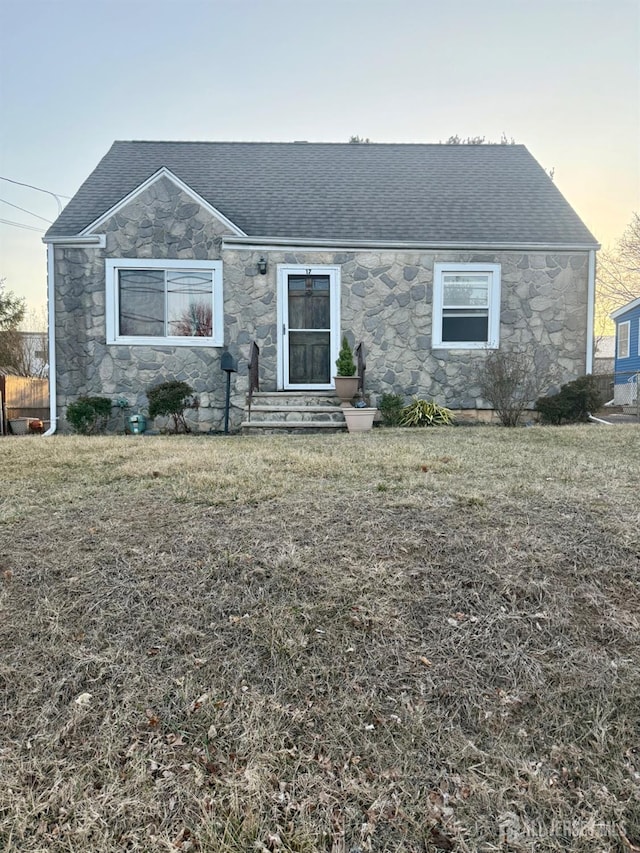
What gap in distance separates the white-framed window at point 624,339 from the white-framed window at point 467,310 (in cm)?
1332

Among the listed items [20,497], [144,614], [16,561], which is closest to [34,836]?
[144,614]

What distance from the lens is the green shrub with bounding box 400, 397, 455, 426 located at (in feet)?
29.1

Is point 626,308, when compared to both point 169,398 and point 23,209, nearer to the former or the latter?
point 169,398

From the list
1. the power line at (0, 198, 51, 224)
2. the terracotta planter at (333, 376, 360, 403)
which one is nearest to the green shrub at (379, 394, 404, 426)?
the terracotta planter at (333, 376, 360, 403)

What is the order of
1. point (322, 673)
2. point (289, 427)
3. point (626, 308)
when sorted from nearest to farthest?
point (322, 673) → point (289, 427) → point (626, 308)

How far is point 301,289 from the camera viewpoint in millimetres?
9336

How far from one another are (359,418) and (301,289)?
9.64 ft

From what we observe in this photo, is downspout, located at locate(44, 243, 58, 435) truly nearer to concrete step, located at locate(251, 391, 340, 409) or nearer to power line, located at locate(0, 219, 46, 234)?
concrete step, located at locate(251, 391, 340, 409)

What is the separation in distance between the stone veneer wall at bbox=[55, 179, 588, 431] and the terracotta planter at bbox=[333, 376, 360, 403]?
84 cm

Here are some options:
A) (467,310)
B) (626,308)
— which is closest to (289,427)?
(467,310)

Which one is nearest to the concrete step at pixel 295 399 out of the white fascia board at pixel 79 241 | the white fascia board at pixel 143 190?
the white fascia board at pixel 143 190

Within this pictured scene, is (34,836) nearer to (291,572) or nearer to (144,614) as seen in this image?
(144,614)

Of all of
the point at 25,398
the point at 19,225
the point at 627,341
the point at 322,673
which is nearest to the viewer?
the point at 322,673

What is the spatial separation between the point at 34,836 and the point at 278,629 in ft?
3.09
